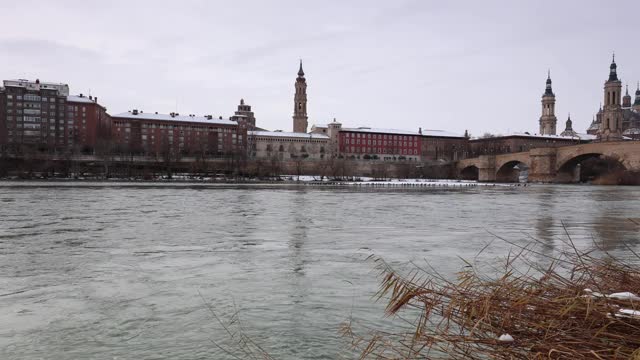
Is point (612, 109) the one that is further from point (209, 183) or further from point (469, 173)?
point (209, 183)

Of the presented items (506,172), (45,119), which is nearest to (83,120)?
(45,119)

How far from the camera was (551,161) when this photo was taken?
→ 311 ft

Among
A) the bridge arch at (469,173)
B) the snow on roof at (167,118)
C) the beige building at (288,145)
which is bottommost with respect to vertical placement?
the bridge arch at (469,173)

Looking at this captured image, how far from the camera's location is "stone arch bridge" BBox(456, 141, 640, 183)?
7906 centimetres

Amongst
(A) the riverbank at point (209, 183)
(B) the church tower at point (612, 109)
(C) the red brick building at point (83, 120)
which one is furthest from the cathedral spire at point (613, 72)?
(C) the red brick building at point (83, 120)

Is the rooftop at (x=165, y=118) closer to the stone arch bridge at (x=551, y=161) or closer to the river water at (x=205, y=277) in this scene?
the stone arch bridge at (x=551, y=161)

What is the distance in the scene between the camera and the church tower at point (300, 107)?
15075 centimetres

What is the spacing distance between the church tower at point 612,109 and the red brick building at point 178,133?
9098 cm

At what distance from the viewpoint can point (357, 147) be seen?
13950 cm

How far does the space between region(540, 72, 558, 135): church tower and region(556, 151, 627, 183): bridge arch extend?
6243cm

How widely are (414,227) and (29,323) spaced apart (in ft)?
45.4

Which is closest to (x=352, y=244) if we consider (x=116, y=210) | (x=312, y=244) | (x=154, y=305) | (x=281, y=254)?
(x=312, y=244)

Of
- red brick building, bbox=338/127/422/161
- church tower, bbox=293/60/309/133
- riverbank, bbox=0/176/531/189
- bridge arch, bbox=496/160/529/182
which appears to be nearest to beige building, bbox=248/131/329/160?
red brick building, bbox=338/127/422/161

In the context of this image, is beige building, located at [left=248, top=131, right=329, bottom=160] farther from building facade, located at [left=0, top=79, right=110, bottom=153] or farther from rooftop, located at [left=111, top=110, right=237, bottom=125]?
building facade, located at [left=0, top=79, right=110, bottom=153]
